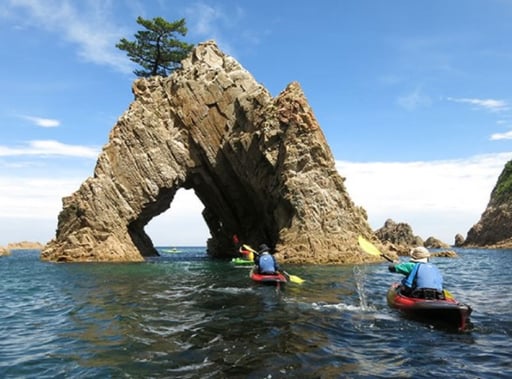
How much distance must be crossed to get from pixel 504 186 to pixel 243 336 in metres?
95.5

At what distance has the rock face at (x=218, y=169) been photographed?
38125 millimetres

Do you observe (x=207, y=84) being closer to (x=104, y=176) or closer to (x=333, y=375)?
(x=104, y=176)

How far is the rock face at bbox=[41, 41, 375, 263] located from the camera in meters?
38.1

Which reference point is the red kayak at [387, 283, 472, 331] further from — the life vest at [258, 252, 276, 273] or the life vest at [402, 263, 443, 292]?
the life vest at [258, 252, 276, 273]

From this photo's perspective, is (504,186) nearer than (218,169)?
No

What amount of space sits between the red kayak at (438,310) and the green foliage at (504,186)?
86.6 metres

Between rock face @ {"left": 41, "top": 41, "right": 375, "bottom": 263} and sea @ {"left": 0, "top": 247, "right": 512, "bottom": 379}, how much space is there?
727 inches

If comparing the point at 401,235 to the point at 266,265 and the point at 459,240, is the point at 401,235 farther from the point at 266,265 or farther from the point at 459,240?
the point at 266,265

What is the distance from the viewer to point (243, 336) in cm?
1105

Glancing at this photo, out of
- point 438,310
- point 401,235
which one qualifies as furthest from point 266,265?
point 401,235

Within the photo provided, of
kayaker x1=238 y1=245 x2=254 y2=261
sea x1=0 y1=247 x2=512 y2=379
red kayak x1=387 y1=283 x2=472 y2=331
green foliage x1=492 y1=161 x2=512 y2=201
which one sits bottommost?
sea x1=0 y1=247 x2=512 y2=379

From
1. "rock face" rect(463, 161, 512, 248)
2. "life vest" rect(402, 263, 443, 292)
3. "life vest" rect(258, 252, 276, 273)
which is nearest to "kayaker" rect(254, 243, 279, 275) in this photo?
"life vest" rect(258, 252, 276, 273)

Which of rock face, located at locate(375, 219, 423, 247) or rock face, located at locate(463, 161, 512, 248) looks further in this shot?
rock face, located at locate(463, 161, 512, 248)

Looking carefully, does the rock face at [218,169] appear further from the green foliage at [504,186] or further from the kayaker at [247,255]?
the green foliage at [504,186]
